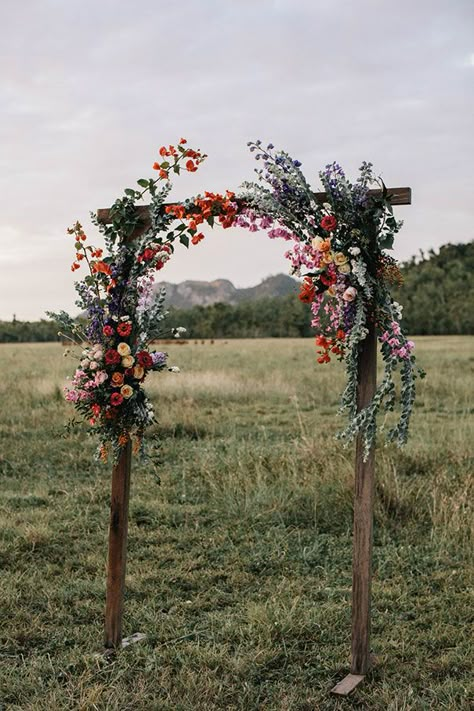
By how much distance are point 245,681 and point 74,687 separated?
0.95 metres

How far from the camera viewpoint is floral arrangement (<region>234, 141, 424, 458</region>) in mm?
4387

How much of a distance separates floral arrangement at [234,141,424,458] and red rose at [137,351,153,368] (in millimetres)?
1027

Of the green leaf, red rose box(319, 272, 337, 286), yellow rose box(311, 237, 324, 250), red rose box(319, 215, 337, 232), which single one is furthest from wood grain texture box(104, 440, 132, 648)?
the green leaf

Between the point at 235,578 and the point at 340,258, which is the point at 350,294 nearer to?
the point at 340,258

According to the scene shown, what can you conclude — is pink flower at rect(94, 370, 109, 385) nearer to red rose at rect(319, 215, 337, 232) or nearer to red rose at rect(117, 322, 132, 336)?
red rose at rect(117, 322, 132, 336)

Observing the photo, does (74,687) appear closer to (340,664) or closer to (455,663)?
(340,664)

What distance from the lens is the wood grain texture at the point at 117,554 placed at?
4.93 meters

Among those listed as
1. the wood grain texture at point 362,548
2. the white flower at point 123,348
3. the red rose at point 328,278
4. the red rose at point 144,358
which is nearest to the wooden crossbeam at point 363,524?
the wood grain texture at point 362,548

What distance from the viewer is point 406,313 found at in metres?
65.1

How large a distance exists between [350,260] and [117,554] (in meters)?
2.32

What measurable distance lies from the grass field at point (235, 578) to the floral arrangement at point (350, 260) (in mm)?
1412

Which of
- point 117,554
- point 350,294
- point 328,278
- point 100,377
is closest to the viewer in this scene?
point 350,294

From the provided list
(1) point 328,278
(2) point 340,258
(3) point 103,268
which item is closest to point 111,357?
(3) point 103,268

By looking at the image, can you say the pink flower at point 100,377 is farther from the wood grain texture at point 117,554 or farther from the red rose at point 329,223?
the red rose at point 329,223
